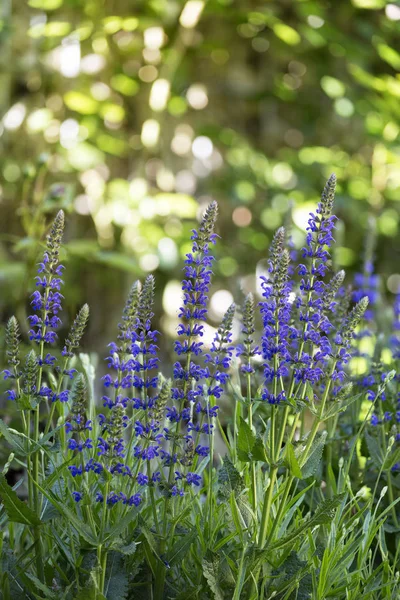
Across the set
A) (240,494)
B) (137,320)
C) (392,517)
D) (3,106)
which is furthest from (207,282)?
(3,106)

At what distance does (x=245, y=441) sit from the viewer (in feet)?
4.09

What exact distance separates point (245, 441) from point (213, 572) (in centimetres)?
22

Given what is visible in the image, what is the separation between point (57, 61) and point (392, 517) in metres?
3.05

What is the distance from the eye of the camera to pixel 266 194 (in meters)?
4.41

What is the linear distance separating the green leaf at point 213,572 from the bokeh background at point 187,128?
7.25ft

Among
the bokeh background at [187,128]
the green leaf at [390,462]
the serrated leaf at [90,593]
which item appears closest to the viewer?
the serrated leaf at [90,593]

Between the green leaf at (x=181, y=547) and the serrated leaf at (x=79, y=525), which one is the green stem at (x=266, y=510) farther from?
the serrated leaf at (x=79, y=525)

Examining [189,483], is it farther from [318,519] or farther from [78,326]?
[78,326]

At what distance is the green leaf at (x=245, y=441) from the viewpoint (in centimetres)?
123

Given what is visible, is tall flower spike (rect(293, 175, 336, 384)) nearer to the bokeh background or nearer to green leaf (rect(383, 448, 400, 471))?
green leaf (rect(383, 448, 400, 471))

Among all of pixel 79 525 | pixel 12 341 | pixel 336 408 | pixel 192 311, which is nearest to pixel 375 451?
pixel 336 408

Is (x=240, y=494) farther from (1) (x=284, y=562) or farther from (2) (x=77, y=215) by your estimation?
(2) (x=77, y=215)

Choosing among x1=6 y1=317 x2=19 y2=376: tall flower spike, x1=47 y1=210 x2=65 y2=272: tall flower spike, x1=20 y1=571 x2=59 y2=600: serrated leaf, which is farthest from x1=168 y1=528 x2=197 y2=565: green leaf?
x1=47 y1=210 x2=65 y2=272: tall flower spike

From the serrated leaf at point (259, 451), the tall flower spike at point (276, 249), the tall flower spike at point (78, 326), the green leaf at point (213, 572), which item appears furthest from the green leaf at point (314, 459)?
the tall flower spike at point (78, 326)
